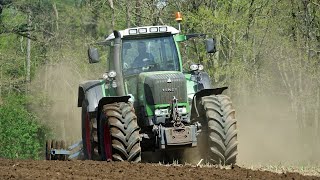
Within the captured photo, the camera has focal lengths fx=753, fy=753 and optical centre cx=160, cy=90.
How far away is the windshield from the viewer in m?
14.2

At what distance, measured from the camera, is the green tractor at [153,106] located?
12867 millimetres

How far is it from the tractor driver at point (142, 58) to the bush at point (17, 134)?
19.9 m

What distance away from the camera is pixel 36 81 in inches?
1715

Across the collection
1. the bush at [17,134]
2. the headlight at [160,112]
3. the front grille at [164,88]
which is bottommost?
the bush at [17,134]

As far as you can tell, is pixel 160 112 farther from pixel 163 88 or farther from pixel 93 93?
pixel 93 93

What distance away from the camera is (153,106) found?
13.5 m

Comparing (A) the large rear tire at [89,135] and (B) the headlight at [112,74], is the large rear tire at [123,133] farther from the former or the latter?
(B) the headlight at [112,74]

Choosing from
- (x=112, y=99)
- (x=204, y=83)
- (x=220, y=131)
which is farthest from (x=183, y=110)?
(x=112, y=99)

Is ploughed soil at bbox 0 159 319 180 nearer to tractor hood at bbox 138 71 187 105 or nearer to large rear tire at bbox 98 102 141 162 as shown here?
large rear tire at bbox 98 102 141 162

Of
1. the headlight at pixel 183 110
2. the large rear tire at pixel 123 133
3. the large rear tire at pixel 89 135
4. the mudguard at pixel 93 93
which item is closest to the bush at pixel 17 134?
the large rear tire at pixel 89 135

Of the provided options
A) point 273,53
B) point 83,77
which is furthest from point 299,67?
point 83,77

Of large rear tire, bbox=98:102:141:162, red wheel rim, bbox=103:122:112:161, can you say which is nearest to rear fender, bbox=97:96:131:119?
large rear tire, bbox=98:102:141:162

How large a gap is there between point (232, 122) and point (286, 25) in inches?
682

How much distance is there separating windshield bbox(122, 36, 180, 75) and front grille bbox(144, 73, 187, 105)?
717mm
